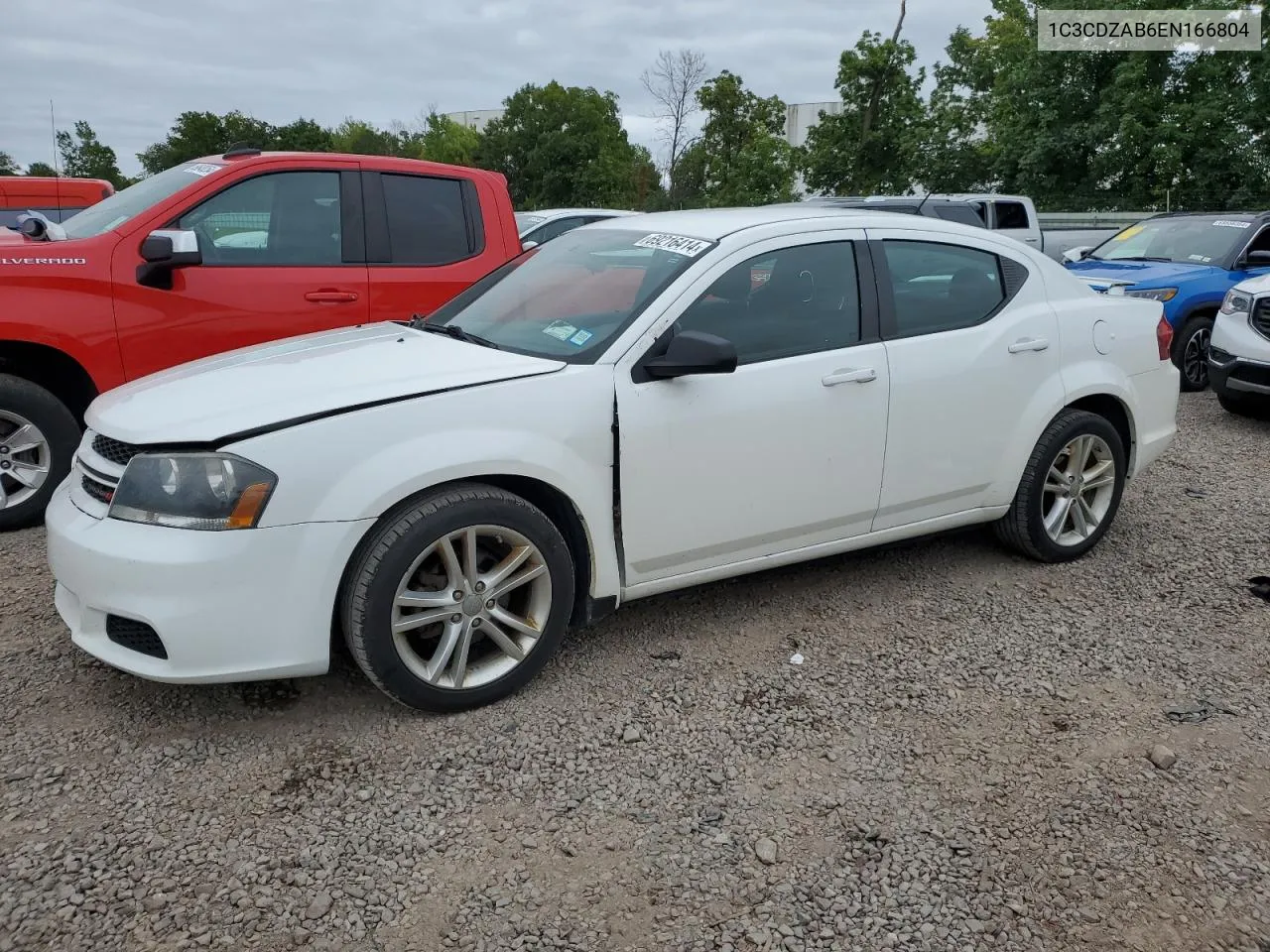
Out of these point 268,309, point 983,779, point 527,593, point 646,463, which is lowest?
point 983,779

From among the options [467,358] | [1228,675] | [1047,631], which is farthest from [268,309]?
[1228,675]

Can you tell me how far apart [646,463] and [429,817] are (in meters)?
1.32

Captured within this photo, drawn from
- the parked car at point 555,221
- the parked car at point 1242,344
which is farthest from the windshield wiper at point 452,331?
the parked car at point 555,221

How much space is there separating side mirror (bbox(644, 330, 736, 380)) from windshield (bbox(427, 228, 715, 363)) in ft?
0.78

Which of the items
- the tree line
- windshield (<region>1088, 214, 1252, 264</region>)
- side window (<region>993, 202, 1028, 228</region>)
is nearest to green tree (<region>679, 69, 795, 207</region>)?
the tree line

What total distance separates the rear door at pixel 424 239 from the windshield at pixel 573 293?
145 centimetres

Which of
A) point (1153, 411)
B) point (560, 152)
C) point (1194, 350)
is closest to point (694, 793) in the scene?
point (1153, 411)

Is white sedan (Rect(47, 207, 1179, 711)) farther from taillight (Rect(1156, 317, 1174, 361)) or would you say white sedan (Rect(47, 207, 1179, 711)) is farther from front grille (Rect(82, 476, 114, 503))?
taillight (Rect(1156, 317, 1174, 361))

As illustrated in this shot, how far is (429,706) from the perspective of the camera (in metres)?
3.13

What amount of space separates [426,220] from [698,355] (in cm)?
315

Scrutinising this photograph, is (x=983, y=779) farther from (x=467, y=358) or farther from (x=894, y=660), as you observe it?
(x=467, y=358)

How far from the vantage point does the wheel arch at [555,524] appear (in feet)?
9.75

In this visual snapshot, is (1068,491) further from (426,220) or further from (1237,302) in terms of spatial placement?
(1237,302)

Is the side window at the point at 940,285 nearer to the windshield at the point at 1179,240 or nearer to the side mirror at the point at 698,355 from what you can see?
the side mirror at the point at 698,355
